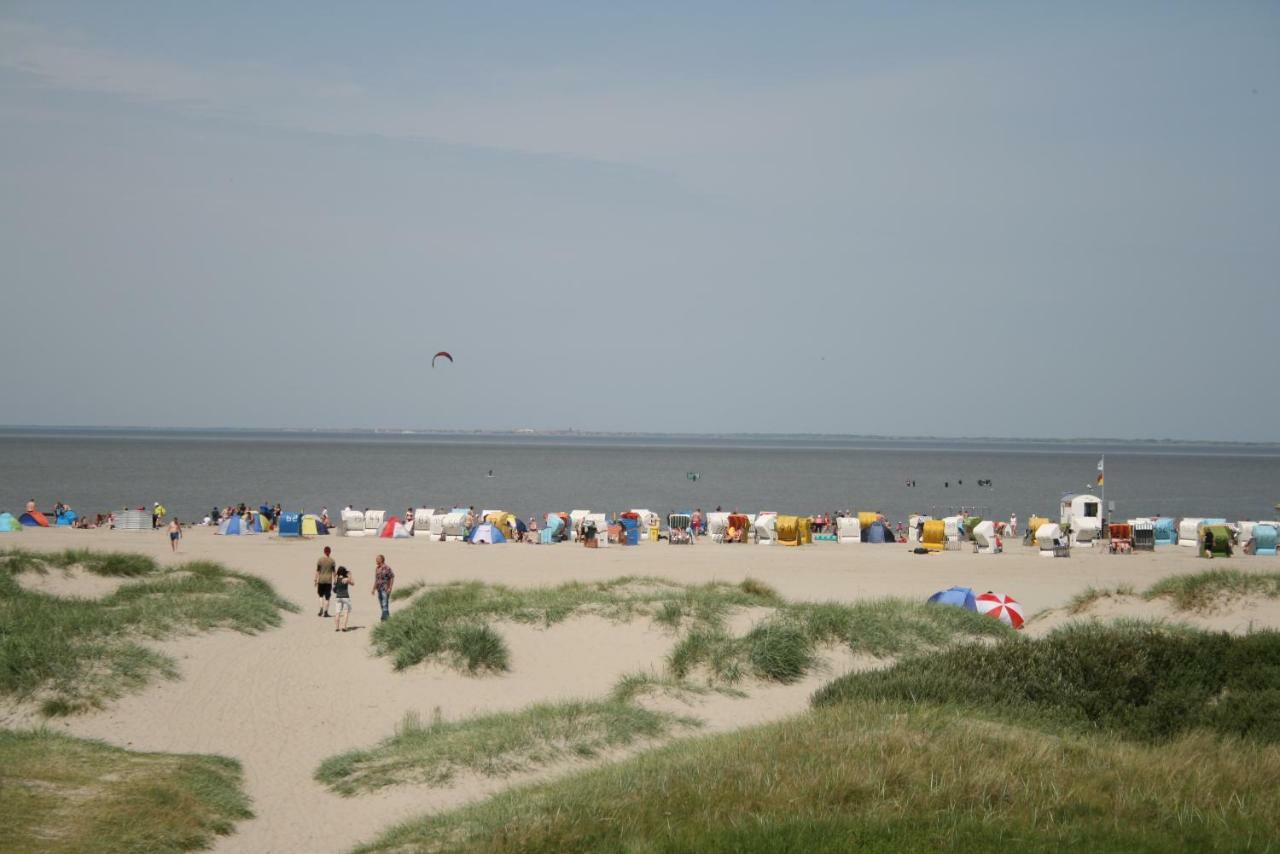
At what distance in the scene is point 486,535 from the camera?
4303 centimetres

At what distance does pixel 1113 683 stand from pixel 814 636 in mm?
6078

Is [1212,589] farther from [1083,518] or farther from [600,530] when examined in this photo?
[600,530]

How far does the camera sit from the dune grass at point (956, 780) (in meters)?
7.55

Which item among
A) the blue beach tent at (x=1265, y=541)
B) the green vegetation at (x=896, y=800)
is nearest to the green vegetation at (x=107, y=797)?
the green vegetation at (x=896, y=800)

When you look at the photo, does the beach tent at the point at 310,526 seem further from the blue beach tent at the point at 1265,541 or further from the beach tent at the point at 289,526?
the blue beach tent at the point at 1265,541

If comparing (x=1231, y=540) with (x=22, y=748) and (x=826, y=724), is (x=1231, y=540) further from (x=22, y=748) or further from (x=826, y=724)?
(x=22, y=748)

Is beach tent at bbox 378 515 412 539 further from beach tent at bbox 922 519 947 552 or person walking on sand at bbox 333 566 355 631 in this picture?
person walking on sand at bbox 333 566 355 631

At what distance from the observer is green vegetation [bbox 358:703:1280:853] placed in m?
7.46

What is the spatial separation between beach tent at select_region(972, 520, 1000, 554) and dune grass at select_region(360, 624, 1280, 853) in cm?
2902

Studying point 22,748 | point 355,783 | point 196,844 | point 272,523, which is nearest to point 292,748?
point 355,783

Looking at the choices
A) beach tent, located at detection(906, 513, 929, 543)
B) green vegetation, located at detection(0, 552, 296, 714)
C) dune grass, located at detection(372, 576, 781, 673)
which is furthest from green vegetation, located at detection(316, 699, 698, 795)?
beach tent, located at detection(906, 513, 929, 543)

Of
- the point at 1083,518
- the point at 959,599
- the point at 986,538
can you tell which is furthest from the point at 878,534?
the point at 959,599

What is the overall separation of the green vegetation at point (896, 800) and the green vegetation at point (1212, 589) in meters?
10.8

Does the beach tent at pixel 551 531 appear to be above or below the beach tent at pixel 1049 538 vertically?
below
